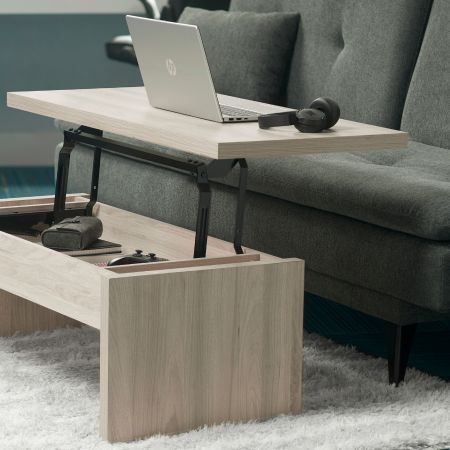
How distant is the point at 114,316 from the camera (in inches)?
75.8

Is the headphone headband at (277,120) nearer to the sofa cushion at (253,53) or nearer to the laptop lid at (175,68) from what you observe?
the laptop lid at (175,68)

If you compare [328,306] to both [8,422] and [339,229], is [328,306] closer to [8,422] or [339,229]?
[339,229]

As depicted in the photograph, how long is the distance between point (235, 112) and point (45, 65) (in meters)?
2.91

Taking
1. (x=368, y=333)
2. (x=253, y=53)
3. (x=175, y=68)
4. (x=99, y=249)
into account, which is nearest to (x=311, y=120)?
(x=175, y=68)

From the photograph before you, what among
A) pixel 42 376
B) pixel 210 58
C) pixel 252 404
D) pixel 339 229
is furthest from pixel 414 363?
pixel 210 58

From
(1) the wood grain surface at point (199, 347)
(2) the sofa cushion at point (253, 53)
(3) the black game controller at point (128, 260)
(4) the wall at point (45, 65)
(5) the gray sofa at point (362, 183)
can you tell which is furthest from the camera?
(4) the wall at point (45, 65)

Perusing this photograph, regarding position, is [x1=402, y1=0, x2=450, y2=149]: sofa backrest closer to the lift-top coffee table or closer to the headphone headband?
the lift-top coffee table

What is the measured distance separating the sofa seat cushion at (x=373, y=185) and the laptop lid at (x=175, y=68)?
0.31 metres

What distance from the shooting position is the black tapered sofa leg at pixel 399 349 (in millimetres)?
2305

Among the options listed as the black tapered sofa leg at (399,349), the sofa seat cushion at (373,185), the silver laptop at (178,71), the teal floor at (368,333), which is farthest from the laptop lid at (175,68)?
the teal floor at (368,333)

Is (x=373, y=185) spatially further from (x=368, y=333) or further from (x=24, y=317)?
(x=24, y=317)

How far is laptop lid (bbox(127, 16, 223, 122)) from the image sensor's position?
2.19 metres

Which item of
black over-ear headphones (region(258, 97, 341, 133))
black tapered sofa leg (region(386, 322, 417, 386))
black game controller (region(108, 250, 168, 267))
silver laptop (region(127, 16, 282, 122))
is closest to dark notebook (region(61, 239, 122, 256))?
black game controller (region(108, 250, 168, 267))

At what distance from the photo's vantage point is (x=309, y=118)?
84.5 inches
